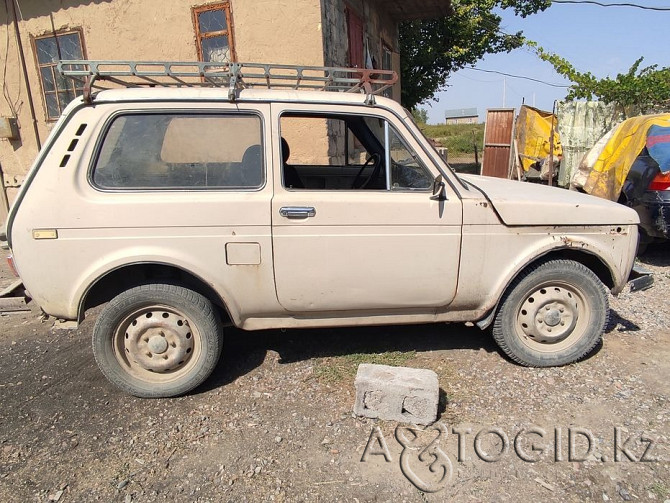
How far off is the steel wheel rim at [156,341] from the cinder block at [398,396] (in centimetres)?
114

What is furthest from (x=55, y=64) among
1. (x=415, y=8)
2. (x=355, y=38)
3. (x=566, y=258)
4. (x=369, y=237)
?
(x=566, y=258)

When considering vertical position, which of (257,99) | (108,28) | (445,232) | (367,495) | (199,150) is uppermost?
(108,28)

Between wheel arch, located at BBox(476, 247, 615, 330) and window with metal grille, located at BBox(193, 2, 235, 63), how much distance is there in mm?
5617

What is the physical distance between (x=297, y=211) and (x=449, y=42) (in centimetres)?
1440

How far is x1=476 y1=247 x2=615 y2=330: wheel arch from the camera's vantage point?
3214 mm

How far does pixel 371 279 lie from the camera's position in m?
3.05

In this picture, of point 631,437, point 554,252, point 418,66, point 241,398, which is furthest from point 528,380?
point 418,66

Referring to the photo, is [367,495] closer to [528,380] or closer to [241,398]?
[241,398]

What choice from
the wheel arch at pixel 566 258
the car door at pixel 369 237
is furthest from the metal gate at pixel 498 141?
the car door at pixel 369 237

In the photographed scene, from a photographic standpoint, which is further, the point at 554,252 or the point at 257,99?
the point at 554,252

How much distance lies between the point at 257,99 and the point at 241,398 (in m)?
1.94

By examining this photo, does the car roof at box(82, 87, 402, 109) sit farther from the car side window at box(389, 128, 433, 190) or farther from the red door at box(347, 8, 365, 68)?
the red door at box(347, 8, 365, 68)

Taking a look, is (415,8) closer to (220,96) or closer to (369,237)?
(220,96)

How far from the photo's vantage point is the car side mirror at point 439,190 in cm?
295
